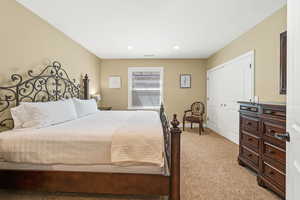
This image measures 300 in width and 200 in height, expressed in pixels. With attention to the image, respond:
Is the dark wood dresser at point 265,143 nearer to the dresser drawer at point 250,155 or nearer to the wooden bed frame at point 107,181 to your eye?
the dresser drawer at point 250,155

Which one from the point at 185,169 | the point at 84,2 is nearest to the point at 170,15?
the point at 84,2

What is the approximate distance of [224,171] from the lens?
2385mm

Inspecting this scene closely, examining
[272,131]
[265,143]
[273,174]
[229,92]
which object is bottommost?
[273,174]

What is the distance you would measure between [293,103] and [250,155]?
69.7 inches

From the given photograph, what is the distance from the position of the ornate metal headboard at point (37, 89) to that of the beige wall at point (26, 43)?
13 centimetres

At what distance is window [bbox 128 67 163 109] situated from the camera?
5.70 m

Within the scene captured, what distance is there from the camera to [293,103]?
2.81ft

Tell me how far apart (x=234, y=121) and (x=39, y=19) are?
173 inches

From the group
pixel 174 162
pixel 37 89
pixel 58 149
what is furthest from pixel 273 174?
pixel 37 89

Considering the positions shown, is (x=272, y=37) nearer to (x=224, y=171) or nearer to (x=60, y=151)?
(x=224, y=171)

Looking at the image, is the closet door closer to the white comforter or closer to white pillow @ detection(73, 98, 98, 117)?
the white comforter

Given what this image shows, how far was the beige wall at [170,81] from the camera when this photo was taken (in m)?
5.59

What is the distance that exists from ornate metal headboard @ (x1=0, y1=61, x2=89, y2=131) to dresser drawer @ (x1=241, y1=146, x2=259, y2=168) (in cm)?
334

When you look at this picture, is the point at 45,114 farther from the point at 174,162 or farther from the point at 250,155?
the point at 250,155
